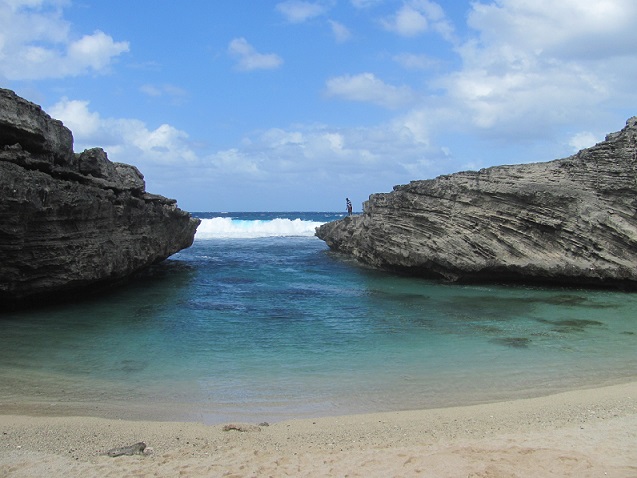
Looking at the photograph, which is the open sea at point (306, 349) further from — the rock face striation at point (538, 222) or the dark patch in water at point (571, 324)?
the rock face striation at point (538, 222)

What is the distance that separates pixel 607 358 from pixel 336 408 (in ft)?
19.8

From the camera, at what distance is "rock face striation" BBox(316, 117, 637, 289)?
17.9 metres

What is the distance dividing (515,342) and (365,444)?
6.67 m

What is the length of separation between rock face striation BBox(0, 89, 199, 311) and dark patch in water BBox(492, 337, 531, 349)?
38.5 feet

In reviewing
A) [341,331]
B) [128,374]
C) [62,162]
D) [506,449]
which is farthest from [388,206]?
[506,449]

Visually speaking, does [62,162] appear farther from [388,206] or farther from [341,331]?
[388,206]

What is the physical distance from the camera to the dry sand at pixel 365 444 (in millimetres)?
5496

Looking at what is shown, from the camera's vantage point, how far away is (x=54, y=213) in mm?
13914

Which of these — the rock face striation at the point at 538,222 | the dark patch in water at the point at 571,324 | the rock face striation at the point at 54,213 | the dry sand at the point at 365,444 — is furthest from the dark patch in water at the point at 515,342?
the rock face striation at the point at 54,213

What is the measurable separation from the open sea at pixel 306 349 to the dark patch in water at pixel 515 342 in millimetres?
23

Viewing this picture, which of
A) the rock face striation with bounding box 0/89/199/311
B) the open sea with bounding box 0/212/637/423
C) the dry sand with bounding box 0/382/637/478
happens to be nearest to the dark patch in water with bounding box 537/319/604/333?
the open sea with bounding box 0/212/637/423

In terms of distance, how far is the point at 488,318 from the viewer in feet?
47.0

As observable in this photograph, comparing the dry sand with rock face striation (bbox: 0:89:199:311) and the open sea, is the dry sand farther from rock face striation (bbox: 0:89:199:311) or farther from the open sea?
rock face striation (bbox: 0:89:199:311)

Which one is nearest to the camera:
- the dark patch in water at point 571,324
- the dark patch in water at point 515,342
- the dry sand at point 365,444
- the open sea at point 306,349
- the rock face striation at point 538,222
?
the dry sand at point 365,444
